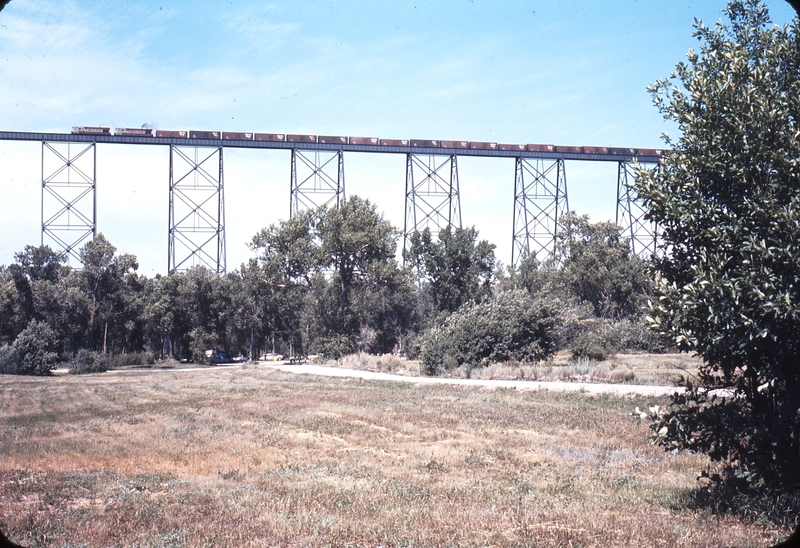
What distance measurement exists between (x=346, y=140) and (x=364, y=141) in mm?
1437

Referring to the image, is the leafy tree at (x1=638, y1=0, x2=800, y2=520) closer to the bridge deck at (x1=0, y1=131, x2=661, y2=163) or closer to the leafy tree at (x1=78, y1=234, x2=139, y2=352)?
the bridge deck at (x1=0, y1=131, x2=661, y2=163)

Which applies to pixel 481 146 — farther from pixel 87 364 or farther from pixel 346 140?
pixel 87 364

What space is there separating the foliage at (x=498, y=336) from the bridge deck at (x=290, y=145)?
65.1 feet

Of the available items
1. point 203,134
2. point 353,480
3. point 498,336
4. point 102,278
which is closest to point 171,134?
point 203,134

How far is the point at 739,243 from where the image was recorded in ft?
20.6

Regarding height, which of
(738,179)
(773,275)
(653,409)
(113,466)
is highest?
(738,179)

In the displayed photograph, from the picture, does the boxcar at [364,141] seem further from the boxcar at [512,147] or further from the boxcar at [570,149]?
the boxcar at [570,149]

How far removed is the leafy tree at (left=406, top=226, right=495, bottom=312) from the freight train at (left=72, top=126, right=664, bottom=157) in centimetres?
727

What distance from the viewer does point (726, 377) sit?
6645mm

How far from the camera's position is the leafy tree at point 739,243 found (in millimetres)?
5770

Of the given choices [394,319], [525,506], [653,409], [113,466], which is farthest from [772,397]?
[394,319]

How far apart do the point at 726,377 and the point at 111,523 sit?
6598 mm

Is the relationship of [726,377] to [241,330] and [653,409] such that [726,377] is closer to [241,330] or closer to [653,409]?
[653,409]

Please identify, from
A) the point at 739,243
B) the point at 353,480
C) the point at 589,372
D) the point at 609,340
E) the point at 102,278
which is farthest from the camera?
the point at 102,278
